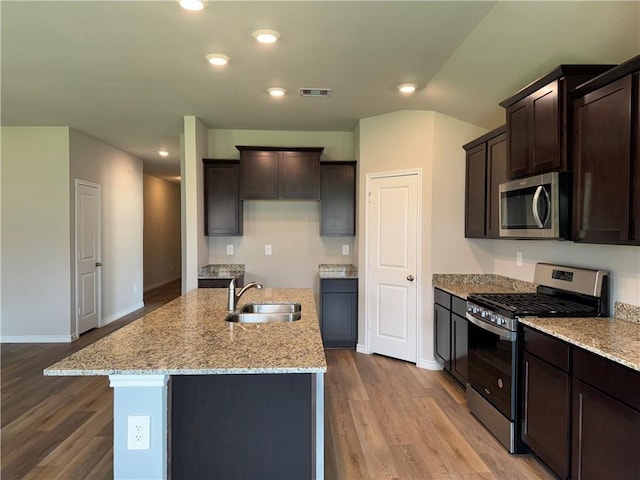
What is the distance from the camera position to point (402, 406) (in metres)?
3.17

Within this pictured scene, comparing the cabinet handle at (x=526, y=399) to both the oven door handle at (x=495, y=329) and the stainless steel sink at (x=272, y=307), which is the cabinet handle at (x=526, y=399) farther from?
the stainless steel sink at (x=272, y=307)

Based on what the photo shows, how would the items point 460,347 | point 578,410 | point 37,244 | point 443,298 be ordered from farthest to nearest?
point 37,244 < point 443,298 < point 460,347 < point 578,410

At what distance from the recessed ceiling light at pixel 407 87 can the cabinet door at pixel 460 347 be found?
2035mm

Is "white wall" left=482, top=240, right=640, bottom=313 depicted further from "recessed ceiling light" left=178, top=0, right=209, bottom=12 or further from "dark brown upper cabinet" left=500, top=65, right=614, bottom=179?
"recessed ceiling light" left=178, top=0, right=209, bottom=12

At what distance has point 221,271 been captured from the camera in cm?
458

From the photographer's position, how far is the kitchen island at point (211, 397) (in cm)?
151

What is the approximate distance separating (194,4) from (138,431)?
7.05ft

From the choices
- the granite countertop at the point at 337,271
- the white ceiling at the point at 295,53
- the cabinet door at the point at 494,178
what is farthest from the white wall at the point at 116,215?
the cabinet door at the point at 494,178

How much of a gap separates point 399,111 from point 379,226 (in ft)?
4.05

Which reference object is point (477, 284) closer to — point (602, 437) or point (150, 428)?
point (602, 437)

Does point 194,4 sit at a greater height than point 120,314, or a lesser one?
greater

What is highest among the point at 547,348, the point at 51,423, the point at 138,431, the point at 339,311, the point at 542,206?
the point at 542,206

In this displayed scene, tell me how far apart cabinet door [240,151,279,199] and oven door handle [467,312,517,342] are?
2659 millimetres

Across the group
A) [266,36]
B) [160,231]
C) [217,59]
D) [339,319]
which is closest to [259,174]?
[217,59]
